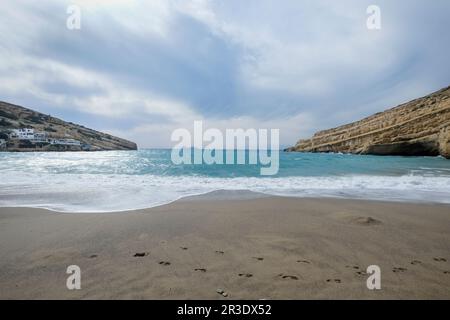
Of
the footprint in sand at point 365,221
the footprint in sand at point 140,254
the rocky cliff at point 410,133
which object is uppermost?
the rocky cliff at point 410,133

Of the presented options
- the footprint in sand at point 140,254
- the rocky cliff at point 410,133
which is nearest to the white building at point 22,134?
the footprint in sand at point 140,254

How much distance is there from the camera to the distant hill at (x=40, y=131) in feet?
300

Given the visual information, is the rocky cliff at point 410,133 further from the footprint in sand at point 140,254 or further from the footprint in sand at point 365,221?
the footprint in sand at point 140,254

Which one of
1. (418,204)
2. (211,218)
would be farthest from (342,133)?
Result: (211,218)

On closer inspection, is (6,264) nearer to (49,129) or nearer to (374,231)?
(374,231)

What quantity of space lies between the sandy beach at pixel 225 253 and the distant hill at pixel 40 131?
366ft

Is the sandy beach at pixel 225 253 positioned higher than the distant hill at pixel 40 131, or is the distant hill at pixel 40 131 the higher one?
the distant hill at pixel 40 131

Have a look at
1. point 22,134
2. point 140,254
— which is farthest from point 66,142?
point 140,254

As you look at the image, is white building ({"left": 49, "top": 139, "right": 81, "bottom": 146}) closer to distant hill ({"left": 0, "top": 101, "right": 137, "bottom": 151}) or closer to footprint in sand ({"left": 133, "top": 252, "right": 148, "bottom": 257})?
distant hill ({"left": 0, "top": 101, "right": 137, "bottom": 151})

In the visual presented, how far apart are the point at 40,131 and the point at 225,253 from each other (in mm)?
137176

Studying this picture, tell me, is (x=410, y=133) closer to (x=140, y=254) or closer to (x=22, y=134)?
(x=140, y=254)

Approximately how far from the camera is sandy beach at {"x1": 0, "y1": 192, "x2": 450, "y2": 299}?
303 centimetres
